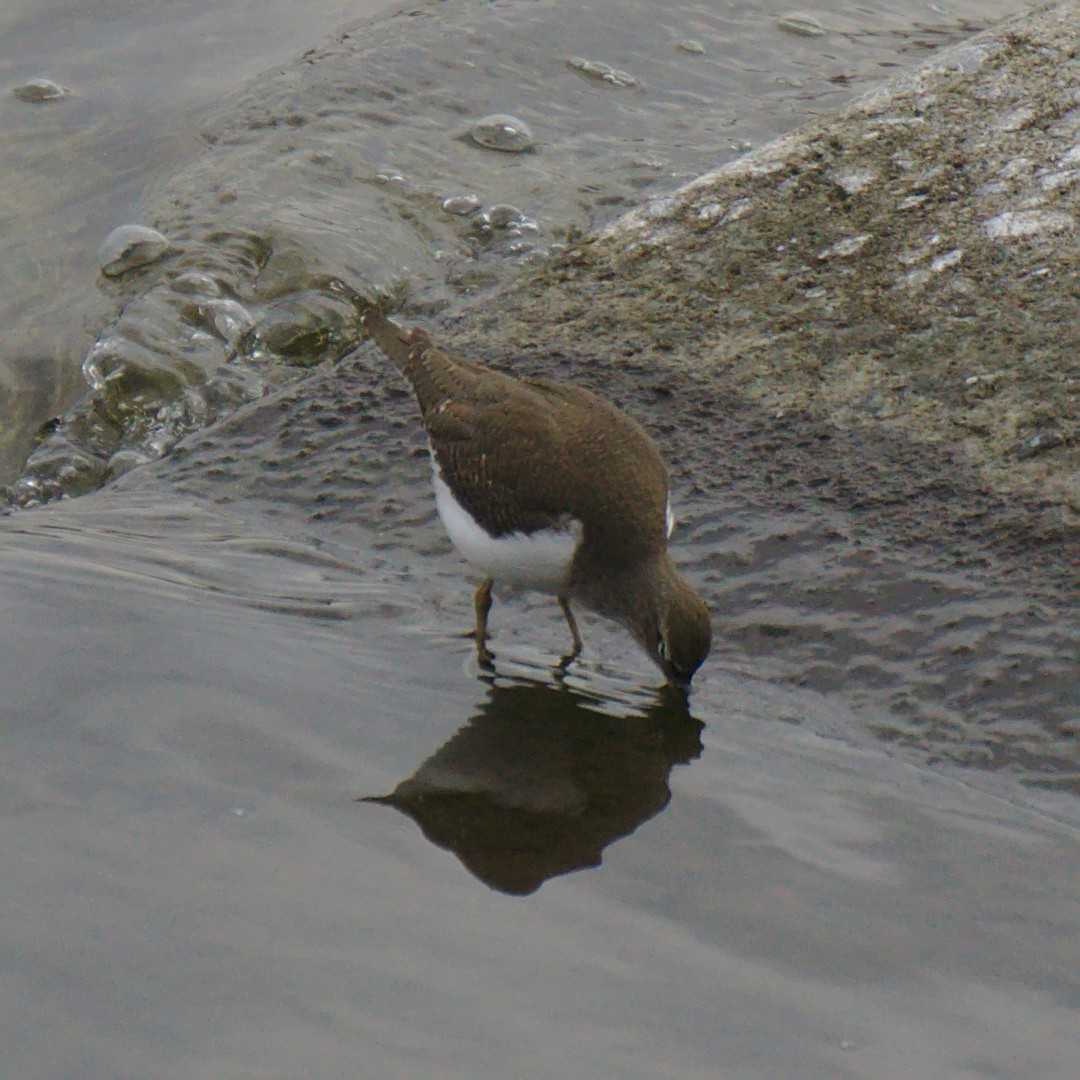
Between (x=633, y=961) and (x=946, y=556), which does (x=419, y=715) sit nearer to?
(x=633, y=961)

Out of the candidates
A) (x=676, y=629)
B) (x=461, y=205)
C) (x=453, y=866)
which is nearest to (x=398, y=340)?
(x=676, y=629)

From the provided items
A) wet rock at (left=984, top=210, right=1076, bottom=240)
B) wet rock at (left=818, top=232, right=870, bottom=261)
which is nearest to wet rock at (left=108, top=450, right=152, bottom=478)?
wet rock at (left=818, top=232, right=870, bottom=261)

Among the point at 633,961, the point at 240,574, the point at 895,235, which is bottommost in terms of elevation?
the point at 240,574

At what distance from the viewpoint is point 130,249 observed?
7551 millimetres

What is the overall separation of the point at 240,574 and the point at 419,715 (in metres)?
1.01

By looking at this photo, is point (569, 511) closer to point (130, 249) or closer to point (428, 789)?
point (428, 789)

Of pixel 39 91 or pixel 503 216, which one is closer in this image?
pixel 503 216

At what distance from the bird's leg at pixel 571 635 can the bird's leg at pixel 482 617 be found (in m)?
0.23

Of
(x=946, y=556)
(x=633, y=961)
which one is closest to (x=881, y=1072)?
(x=633, y=961)

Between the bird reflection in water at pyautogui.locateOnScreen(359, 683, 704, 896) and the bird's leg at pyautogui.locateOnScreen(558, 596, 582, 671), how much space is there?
24 centimetres

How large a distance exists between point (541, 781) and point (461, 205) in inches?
174

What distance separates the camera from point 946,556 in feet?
16.1

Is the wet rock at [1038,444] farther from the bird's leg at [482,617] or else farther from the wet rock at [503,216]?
the wet rock at [503,216]

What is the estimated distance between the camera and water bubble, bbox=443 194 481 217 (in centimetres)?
808
